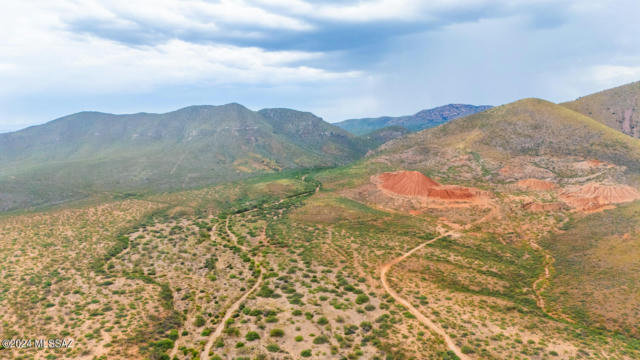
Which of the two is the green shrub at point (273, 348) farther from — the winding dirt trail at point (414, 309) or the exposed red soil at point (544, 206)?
the exposed red soil at point (544, 206)

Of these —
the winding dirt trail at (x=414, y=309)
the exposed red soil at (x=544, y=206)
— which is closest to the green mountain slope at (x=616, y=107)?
the exposed red soil at (x=544, y=206)

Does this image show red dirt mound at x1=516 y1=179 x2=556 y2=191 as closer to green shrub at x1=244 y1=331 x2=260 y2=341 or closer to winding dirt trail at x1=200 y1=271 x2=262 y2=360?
winding dirt trail at x1=200 y1=271 x2=262 y2=360

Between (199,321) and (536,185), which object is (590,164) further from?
(199,321)

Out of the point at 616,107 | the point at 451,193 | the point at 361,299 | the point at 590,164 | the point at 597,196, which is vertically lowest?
the point at 361,299

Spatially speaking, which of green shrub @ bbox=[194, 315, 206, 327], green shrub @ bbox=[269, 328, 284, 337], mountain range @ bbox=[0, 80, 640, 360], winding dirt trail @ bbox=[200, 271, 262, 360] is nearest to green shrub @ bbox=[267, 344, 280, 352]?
mountain range @ bbox=[0, 80, 640, 360]

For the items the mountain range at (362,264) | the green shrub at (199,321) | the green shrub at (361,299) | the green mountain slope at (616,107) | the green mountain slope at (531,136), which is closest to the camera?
the mountain range at (362,264)

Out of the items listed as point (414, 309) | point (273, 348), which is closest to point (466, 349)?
point (414, 309)
